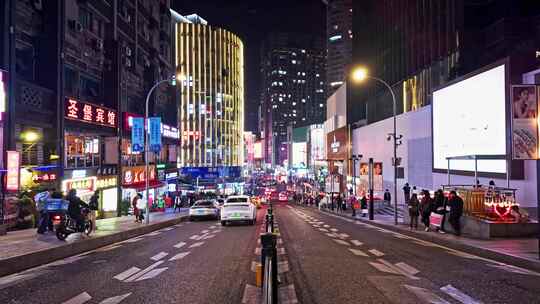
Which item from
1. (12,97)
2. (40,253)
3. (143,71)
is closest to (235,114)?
(143,71)

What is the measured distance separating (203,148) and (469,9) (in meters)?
91.8

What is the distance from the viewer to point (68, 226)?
16797mm

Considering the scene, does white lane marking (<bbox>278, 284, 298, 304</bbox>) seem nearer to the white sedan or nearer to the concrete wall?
the white sedan

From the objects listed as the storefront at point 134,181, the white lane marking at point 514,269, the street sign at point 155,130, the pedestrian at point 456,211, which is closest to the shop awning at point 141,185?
the storefront at point 134,181

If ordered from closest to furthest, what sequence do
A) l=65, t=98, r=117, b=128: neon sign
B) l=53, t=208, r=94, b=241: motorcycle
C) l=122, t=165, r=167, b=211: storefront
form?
l=53, t=208, r=94, b=241: motorcycle < l=65, t=98, r=117, b=128: neon sign < l=122, t=165, r=167, b=211: storefront

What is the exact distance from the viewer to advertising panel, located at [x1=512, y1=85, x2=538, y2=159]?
13570 mm

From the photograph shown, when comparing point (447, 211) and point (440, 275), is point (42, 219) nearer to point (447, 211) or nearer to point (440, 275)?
point (440, 275)

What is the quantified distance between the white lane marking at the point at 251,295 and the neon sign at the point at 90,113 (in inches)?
858

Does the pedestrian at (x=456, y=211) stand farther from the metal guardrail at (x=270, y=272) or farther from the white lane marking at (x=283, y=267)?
the metal guardrail at (x=270, y=272)

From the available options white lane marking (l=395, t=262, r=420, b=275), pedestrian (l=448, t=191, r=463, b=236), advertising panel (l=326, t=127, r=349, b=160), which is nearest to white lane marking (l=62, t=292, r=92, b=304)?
white lane marking (l=395, t=262, r=420, b=275)

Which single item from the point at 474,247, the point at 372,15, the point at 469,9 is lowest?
the point at 474,247

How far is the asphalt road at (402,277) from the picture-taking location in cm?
809

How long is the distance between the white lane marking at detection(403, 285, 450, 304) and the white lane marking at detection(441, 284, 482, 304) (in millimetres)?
323

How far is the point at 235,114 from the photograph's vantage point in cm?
13288
